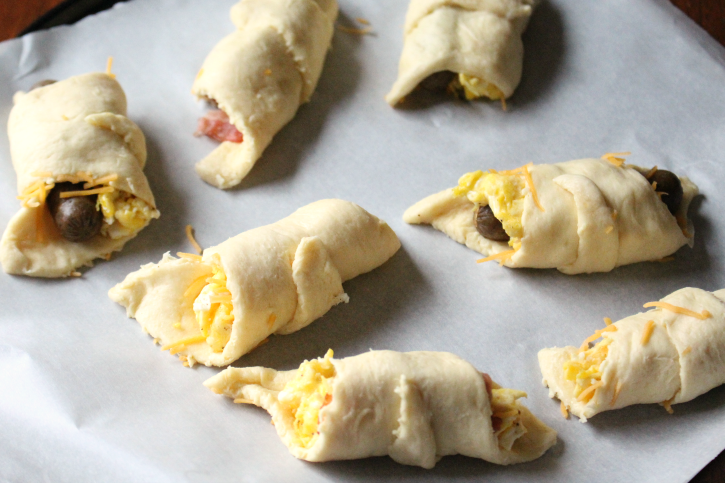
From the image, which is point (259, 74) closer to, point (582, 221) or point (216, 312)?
point (216, 312)

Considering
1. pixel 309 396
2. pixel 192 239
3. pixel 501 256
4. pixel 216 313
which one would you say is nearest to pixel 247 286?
pixel 216 313

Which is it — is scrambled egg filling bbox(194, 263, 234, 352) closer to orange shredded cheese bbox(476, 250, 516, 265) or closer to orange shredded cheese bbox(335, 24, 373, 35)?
orange shredded cheese bbox(476, 250, 516, 265)

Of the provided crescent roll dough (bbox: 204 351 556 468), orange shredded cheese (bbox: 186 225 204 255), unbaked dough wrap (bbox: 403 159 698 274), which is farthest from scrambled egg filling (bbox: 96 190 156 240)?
unbaked dough wrap (bbox: 403 159 698 274)

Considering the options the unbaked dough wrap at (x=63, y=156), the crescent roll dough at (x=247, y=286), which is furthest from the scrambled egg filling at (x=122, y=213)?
the crescent roll dough at (x=247, y=286)

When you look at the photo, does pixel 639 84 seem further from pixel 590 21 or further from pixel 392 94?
pixel 392 94

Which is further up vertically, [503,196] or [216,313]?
[503,196]

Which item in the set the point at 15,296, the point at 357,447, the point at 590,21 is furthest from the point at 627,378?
the point at 15,296
